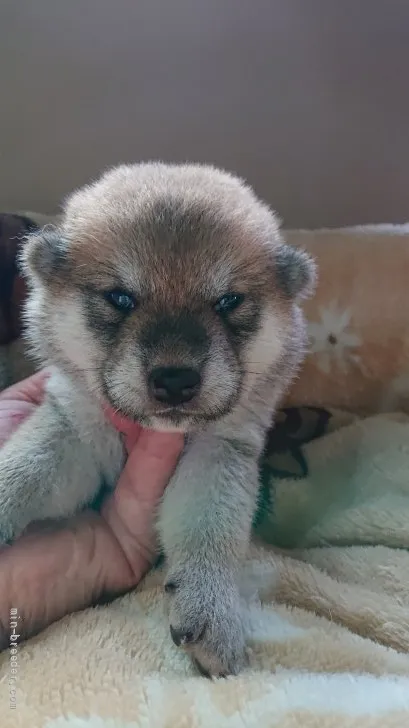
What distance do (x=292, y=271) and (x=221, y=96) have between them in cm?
101

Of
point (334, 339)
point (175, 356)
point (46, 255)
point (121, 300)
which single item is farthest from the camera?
point (334, 339)

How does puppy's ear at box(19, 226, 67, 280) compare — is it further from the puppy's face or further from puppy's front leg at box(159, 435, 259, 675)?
puppy's front leg at box(159, 435, 259, 675)

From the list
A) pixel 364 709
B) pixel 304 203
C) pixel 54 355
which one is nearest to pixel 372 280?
pixel 304 203

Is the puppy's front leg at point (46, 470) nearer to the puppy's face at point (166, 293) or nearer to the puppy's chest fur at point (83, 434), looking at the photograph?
the puppy's chest fur at point (83, 434)

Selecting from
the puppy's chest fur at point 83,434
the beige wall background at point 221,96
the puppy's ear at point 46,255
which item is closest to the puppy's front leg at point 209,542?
the puppy's chest fur at point 83,434

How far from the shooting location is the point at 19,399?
170 cm

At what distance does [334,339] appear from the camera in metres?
1.92

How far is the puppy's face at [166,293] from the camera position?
3.74 feet

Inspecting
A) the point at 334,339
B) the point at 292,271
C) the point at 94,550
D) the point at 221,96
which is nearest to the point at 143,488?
the point at 94,550

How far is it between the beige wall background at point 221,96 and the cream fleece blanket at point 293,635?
916 mm

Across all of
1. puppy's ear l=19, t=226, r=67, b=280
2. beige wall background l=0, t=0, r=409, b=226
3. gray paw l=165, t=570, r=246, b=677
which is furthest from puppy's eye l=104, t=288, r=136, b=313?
beige wall background l=0, t=0, r=409, b=226

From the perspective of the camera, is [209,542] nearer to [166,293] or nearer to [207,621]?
[207,621]

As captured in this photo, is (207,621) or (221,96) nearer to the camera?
(207,621)

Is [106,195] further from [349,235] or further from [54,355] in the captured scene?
[349,235]
